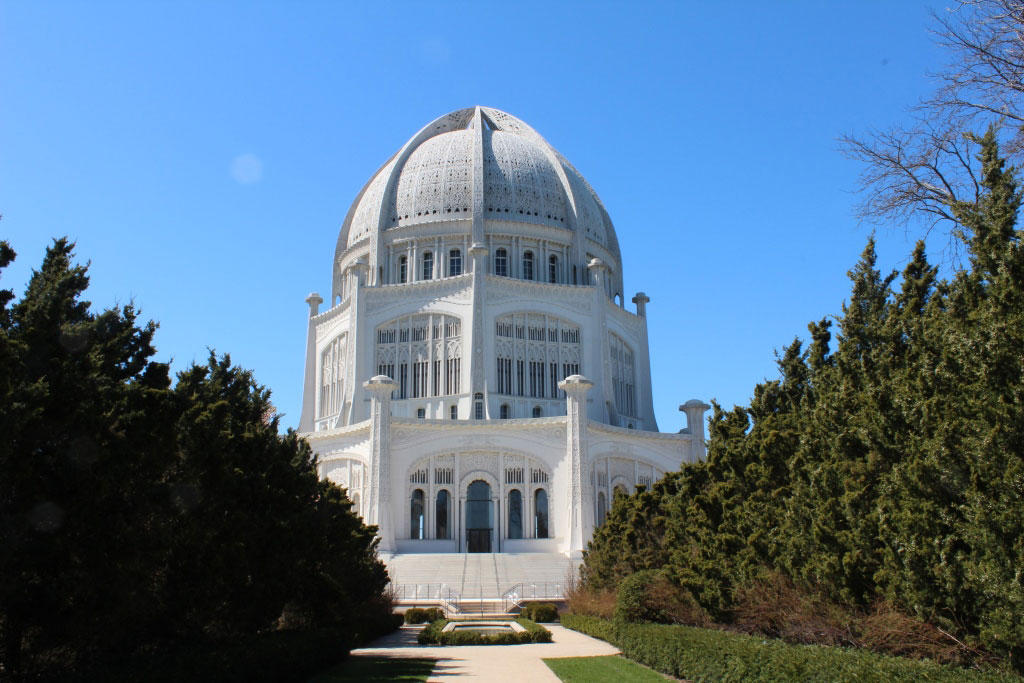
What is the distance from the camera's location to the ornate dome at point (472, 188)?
57.7 meters

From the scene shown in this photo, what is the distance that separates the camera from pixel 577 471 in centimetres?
4566

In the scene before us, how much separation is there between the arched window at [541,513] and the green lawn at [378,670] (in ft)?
81.4

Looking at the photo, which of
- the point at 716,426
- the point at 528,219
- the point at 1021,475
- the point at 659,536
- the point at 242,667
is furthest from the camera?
the point at 528,219

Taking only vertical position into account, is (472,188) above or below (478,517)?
above

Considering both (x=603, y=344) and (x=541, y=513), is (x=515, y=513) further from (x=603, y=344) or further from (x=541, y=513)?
(x=603, y=344)

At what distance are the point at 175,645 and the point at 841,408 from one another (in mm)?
12652

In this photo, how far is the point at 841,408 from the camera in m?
16.8

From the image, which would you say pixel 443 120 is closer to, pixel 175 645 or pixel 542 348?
pixel 542 348

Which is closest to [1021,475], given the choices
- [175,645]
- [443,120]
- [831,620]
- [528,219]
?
Answer: [831,620]

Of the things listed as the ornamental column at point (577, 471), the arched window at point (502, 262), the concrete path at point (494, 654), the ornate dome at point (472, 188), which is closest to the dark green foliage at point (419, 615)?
the concrete path at point (494, 654)

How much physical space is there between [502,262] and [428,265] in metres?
4.69

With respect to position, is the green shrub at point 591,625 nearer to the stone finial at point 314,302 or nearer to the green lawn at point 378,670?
the green lawn at point 378,670

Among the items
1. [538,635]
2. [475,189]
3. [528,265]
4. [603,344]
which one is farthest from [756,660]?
[475,189]

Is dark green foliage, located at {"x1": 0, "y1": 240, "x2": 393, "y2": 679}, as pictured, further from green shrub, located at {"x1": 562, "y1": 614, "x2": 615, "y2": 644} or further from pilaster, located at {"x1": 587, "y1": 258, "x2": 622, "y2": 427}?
pilaster, located at {"x1": 587, "y1": 258, "x2": 622, "y2": 427}
